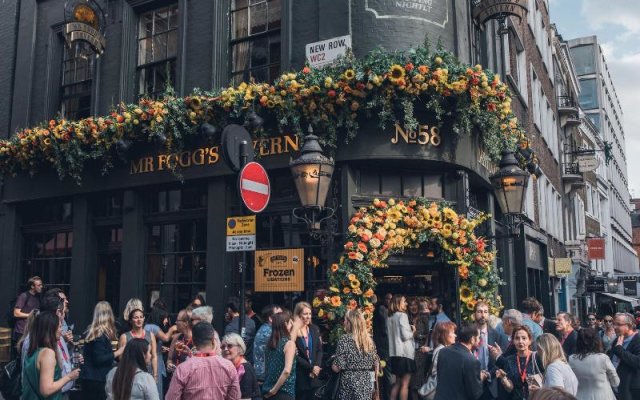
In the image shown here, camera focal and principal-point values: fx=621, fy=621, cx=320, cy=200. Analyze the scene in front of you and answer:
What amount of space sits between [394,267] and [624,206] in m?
65.1

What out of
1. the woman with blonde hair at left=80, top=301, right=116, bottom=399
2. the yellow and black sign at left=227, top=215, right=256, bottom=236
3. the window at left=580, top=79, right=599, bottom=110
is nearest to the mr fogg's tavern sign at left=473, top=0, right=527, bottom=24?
the yellow and black sign at left=227, top=215, right=256, bottom=236

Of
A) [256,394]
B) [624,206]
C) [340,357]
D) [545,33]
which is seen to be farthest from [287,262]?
[624,206]

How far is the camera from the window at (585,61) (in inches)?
2188

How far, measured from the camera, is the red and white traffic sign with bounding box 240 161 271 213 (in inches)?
279

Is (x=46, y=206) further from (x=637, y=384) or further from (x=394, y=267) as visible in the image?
(x=637, y=384)

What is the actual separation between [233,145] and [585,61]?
55.4 m

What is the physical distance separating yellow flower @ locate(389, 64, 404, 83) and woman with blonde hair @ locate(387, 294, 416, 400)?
129 inches

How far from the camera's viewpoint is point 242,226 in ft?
23.7

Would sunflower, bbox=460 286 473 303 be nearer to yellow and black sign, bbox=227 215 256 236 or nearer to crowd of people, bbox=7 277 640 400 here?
crowd of people, bbox=7 277 640 400

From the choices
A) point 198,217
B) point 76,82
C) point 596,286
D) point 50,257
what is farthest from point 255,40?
point 596,286

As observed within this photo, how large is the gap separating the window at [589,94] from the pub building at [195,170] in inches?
1816

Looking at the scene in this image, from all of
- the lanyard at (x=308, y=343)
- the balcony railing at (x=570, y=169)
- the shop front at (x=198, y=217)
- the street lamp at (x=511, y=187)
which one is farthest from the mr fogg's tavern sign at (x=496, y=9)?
the balcony railing at (x=570, y=169)

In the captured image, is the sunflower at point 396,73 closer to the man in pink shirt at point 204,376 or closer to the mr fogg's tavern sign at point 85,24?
the man in pink shirt at point 204,376

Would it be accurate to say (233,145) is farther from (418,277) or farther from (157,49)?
(157,49)
